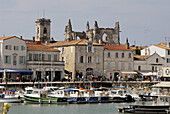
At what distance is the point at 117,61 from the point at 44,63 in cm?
1818

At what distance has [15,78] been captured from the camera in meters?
81.2

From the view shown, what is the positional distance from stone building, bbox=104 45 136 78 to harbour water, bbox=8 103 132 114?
Answer: 113 feet

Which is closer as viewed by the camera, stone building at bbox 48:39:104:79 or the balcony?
the balcony

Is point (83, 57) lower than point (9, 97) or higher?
higher

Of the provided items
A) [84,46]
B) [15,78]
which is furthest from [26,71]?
[84,46]

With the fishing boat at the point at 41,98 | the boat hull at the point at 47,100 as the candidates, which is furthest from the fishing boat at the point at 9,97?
the boat hull at the point at 47,100

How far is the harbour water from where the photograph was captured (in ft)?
172

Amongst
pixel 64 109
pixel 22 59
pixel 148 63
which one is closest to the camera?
pixel 64 109

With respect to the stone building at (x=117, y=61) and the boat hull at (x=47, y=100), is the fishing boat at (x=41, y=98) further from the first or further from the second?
the stone building at (x=117, y=61)

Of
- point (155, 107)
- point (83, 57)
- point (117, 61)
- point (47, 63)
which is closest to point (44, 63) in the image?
point (47, 63)

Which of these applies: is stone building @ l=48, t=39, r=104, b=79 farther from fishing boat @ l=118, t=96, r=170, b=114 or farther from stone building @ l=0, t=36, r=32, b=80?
fishing boat @ l=118, t=96, r=170, b=114

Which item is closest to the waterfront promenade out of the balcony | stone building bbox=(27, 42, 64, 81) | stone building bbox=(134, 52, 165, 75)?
stone building bbox=(27, 42, 64, 81)

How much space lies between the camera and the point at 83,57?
9225 cm

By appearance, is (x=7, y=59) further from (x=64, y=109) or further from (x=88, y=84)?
(x=64, y=109)
